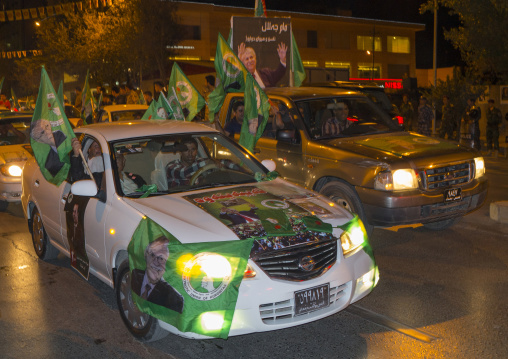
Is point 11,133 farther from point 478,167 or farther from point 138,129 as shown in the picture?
point 478,167

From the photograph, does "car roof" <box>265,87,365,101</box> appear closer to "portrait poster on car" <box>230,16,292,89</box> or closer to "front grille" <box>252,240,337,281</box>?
"portrait poster on car" <box>230,16,292,89</box>

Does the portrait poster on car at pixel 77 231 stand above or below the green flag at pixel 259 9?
below

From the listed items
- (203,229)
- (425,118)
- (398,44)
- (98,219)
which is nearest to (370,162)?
(203,229)

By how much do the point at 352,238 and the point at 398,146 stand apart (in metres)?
2.90

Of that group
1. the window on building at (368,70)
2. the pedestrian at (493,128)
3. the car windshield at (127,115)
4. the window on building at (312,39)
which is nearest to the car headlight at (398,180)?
the car windshield at (127,115)

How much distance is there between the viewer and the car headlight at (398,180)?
6914 millimetres

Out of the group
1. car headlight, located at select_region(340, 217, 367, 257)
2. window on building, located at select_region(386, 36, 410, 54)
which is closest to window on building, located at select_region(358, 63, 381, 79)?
window on building, located at select_region(386, 36, 410, 54)

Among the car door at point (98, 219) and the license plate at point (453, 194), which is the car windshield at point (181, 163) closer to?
the car door at point (98, 219)

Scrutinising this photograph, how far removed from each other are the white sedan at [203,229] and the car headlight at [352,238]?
1 cm

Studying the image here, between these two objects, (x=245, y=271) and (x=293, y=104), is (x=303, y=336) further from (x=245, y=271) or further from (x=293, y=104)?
(x=293, y=104)

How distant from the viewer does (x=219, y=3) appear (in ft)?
165

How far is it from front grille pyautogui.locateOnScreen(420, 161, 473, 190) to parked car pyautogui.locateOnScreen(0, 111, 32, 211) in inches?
251

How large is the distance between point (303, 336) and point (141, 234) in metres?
1.55

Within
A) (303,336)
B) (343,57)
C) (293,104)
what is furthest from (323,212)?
(343,57)
